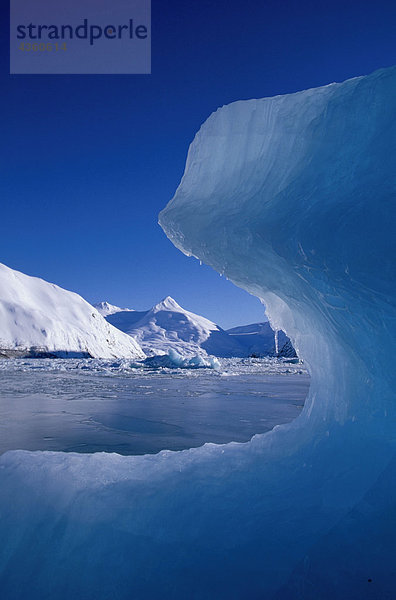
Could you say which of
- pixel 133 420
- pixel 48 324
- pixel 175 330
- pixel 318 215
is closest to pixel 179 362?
pixel 133 420

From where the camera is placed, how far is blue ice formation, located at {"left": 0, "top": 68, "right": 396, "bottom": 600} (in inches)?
74.4

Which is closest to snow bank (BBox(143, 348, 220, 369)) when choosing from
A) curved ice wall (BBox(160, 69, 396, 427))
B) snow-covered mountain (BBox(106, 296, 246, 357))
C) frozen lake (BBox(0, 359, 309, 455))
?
frozen lake (BBox(0, 359, 309, 455))

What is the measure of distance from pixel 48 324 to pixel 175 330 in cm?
8676

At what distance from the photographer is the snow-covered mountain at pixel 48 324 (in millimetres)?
47125

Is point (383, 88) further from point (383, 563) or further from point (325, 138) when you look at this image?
point (383, 563)

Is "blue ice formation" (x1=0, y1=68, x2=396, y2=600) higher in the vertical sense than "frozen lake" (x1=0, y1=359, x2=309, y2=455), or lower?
higher

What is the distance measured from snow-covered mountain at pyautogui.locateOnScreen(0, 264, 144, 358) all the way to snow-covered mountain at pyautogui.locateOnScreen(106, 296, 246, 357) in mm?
46869

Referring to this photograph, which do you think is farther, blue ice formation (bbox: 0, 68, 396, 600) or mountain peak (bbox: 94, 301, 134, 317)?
mountain peak (bbox: 94, 301, 134, 317)

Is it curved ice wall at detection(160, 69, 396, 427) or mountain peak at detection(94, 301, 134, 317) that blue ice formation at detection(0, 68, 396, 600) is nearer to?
curved ice wall at detection(160, 69, 396, 427)

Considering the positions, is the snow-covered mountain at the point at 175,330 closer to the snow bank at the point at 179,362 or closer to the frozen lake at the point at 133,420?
the snow bank at the point at 179,362

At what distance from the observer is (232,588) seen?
1789 mm

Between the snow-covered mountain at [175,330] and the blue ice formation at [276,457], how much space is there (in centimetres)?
10192

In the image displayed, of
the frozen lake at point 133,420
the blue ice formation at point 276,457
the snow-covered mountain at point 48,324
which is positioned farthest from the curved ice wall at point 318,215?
the snow-covered mountain at point 48,324

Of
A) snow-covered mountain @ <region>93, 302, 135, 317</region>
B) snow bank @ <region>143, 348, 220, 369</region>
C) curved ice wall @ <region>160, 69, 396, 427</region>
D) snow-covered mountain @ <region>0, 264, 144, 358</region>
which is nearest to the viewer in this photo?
curved ice wall @ <region>160, 69, 396, 427</region>
